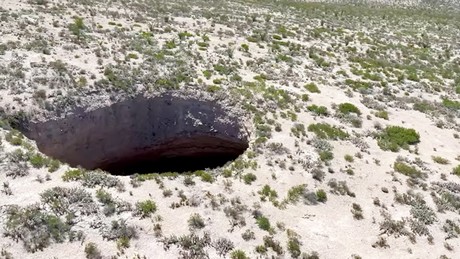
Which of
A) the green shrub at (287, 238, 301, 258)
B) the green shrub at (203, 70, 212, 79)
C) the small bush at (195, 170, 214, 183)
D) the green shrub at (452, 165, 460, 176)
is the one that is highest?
the green shrub at (203, 70, 212, 79)

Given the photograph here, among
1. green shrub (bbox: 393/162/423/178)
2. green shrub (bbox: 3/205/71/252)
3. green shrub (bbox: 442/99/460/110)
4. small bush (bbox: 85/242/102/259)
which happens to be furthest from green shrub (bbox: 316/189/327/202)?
green shrub (bbox: 442/99/460/110)

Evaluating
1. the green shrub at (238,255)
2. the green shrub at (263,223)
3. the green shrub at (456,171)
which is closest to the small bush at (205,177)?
the green shrub at (263,223)

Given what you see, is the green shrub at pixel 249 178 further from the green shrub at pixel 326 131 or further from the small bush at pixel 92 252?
the small bush at pixel 92 252

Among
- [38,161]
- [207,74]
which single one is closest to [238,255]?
[38,161]

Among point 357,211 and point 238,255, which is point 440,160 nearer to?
point 357,211

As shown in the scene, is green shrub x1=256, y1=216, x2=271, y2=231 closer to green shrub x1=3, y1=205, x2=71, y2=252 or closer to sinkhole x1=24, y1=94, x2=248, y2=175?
green shrub x1=3, y1=205, x2=71, y2=252

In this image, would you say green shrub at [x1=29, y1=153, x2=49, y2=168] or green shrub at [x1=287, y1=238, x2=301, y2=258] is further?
green shrub at [x1=29, y1=153, x2=49, y2=168]
